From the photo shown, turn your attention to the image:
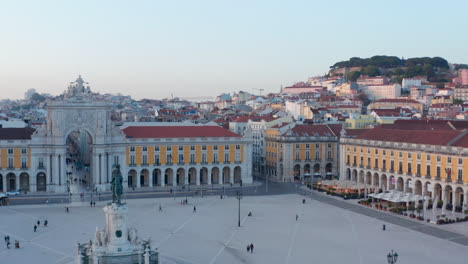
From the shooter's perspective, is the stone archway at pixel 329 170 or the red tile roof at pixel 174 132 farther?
the stone archway at pixel 329 170

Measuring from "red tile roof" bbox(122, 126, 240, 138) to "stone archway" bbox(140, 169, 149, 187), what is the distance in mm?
4744

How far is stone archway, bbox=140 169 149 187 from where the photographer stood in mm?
76125

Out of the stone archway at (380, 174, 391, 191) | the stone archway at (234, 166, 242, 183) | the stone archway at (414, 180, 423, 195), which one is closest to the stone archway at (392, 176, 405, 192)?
the stone archway at (380, 174, 391, 191)

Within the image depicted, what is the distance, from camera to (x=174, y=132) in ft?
252

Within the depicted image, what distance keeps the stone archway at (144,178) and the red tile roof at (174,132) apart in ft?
15.6

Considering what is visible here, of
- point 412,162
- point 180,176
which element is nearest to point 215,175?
point 180,176

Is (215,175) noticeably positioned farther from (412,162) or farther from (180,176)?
(412,162)

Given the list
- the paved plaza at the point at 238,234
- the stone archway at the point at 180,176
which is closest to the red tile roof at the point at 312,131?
the stone archway at the point at 180,176

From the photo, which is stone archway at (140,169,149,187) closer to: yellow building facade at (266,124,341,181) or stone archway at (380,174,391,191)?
yellow building facade at (266,124,341,181)

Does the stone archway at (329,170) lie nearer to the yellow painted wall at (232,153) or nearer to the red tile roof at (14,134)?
the yellow painted wall at (232,153)

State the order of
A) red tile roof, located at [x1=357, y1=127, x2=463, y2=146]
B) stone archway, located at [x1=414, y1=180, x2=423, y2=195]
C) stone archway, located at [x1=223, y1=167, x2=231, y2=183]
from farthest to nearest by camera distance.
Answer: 1. stone archway, located at [x1=223, y1=167, x2=231, y2=183]
2. stone archway, located at [x1=414, y1=180, x2=423, y2=195]
3. red tile roof, located at [x1=357, y1=127, x2=463, y2=146]

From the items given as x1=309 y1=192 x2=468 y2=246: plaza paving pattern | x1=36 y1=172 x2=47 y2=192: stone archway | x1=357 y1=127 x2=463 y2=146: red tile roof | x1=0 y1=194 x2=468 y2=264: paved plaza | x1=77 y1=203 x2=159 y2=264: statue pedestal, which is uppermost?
x1=357 y1=127 x2=463 y2=146: red tile roof

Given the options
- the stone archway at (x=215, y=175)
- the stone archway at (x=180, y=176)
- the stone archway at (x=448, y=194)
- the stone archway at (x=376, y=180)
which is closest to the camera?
the stone archway at (x=448, y=194)

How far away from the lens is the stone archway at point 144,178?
76125mm
